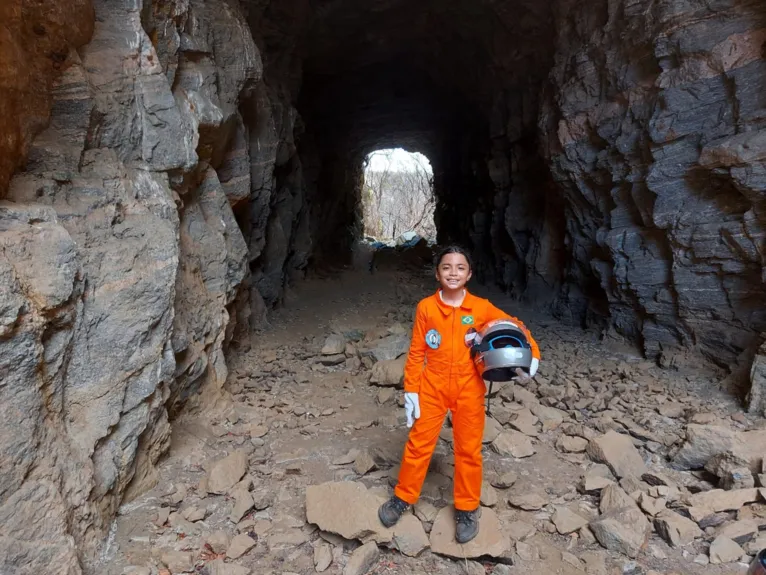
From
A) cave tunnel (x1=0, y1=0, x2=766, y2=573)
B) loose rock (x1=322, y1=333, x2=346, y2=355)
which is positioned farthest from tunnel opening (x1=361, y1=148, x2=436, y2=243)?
loose rock (x1=322, y1=333, x2=346, y2=355)

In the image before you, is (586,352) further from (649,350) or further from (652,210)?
(652,210)

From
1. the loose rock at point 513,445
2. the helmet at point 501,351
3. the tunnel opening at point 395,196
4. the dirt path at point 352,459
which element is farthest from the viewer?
the tunnel opening at point 395,196

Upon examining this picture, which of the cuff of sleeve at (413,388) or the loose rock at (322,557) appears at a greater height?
the cuff of sleeve at (413,388)

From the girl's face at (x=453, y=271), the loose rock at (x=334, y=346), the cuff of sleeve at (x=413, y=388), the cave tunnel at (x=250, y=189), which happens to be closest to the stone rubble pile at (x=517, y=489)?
the cave tunnel at (x=250, y=189)

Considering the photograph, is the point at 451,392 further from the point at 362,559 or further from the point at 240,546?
the point at 240,546

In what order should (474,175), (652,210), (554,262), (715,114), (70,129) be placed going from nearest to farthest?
(70,129) < (715,114) < (652,210) < (554,262) < (474,175)

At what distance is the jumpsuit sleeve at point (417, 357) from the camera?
2830 mm

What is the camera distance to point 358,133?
54.3 feet

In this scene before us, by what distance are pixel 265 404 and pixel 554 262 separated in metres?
6.40

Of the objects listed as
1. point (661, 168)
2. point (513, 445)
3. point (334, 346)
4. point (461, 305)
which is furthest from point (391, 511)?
point (661, 168)

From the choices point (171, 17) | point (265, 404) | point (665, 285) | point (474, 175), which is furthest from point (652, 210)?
point (474, 175)

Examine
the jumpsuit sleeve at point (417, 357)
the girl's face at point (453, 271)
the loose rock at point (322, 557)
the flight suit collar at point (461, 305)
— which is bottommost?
the loose rock at point (322, 557)

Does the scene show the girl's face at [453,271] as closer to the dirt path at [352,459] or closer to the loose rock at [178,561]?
the dirt path at [352,459]

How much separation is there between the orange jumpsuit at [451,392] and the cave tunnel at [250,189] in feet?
5.78
